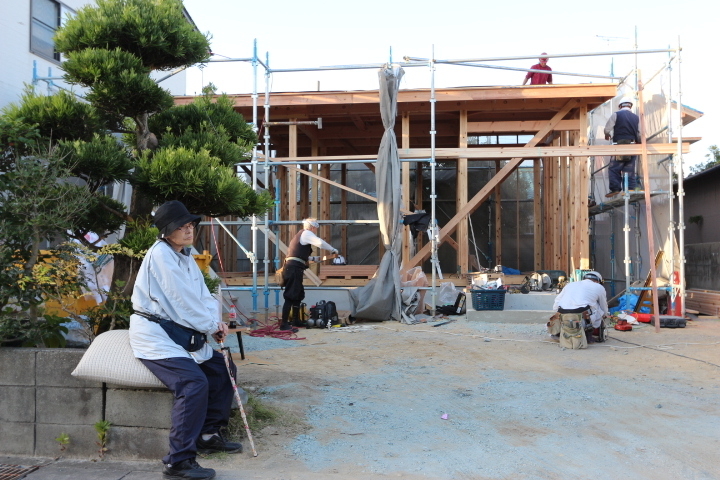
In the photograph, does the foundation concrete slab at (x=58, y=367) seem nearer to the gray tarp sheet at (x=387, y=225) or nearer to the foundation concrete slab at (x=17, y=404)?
the foundation concrete slab at (x=17, y=404)

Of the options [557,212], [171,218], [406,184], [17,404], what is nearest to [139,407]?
[17,404]

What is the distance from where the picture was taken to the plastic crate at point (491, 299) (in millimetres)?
9984

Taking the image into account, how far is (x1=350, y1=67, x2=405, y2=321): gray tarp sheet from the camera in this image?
32.5ft

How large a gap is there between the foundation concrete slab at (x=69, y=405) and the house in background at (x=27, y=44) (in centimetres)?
622

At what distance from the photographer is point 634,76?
11914mm

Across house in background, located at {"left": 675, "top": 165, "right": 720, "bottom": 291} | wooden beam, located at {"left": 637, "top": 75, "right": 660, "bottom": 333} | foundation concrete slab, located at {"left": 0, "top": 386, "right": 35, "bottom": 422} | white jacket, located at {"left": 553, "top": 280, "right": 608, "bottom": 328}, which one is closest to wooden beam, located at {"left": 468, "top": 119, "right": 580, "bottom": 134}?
wooden beam, located at {"left": 637, "top": 75, "right": 660, "bottom": 333}

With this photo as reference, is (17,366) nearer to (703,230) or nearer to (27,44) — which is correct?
(27,44)

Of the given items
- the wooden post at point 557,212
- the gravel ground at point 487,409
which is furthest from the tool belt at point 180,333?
the wooden post at point 557,212

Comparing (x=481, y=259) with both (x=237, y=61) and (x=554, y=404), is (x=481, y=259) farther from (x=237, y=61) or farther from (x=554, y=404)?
(x=554, y=404)

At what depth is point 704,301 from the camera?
11.6 m

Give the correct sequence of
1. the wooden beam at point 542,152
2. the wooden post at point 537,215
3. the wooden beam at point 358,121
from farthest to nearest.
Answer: the wooden post at point 537,215, the wooden beam at point 358,121, the wooden beam at point 542,152

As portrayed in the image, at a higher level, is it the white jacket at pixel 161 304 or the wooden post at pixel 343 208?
the wooden post at pixel 343 208

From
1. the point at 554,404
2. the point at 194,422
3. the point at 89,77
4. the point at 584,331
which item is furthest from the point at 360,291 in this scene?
the point at 194,422

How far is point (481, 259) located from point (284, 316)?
7647mm
